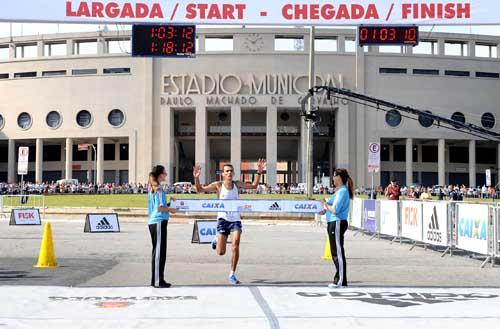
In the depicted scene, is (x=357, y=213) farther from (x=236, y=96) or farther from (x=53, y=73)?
(x=53, y=73)

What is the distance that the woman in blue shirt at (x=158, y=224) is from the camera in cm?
1039

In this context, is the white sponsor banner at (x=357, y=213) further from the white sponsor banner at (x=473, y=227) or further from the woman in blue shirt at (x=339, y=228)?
the woman in blue shirt at (x=339, y=228)

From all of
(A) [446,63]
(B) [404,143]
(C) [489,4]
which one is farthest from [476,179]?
(C) [489,4]

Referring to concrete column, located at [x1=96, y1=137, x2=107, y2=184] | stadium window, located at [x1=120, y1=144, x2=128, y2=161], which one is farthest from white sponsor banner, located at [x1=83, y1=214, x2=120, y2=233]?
stadium window, located at [x1=120, y1=144, x2=128, y2=161]

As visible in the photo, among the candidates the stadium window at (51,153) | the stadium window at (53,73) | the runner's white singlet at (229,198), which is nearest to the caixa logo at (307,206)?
the runner's white singlet at (229,198)

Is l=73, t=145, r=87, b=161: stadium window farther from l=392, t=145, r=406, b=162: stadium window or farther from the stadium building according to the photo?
l=392, t=145, r=406, b=162: stadium window

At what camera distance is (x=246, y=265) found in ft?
46.4

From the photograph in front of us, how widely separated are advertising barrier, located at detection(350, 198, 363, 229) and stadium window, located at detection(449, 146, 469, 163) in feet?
201

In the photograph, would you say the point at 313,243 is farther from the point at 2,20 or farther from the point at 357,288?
the point at 2,20

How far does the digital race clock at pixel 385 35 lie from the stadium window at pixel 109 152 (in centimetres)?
7231

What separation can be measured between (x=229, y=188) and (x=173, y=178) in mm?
65875

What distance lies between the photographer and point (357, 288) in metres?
10.5

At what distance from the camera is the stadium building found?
75.0 meters

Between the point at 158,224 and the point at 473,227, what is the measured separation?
26.2 ft
